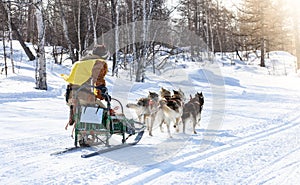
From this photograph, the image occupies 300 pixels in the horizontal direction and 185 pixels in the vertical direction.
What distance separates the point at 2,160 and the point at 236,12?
29343 millimetres

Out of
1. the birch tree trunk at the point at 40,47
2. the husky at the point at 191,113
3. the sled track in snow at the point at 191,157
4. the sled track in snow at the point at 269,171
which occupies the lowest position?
the sled track in snow at the point at 269,171

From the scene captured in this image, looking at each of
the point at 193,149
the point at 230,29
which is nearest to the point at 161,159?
the point at 193,149

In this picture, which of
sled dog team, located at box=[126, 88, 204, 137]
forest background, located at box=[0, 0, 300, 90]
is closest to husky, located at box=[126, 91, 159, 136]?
sled dog team, located at box=[126, 88, 204, 137]

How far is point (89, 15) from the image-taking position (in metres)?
19.1

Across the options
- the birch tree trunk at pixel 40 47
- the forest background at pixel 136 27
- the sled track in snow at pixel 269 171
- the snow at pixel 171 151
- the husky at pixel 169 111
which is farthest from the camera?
the forest background at pixel 136 27

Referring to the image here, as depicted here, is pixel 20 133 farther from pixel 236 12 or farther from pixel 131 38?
pixel 236 12

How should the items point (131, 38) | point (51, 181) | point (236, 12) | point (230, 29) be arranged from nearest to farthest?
point (51, 181) < point (131, 38) < point (236, 12) < point (230, 29)

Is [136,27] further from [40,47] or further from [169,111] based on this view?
[169,111]

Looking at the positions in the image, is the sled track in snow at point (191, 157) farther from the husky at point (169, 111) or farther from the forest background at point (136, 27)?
the forest background at point (136, 27)

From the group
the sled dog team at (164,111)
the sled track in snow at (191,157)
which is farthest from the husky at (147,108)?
the sled track in snow at (191,157)

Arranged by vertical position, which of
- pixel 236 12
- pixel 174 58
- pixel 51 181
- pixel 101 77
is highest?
pixel 236 12

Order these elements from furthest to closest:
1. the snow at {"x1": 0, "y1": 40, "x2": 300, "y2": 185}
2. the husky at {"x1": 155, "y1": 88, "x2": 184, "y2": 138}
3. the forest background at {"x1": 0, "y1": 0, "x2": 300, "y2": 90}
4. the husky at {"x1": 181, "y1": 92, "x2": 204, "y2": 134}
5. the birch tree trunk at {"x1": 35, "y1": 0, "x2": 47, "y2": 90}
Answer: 1. the forest background at {"x1": 0, "y1": 0, "x2": 300, "y2": 90}
2. the birch tree trunk at {"x1": 35, "y1": 0, "x2": 47, "y2": 90}
3. the husky at {"x1": 181, "y1": 92, "x2": 204, "y2": 134}
4. the husky at {"x1": 155, "y1": 88, "x2": 184, "y2": 138}
5. the snow at {"x1": 0, "y1": 40, "x2": 300, "y2": 185}

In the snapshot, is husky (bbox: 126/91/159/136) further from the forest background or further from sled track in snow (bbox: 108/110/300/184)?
the forest background

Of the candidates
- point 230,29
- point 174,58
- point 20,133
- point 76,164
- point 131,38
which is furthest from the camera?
point 230,29
